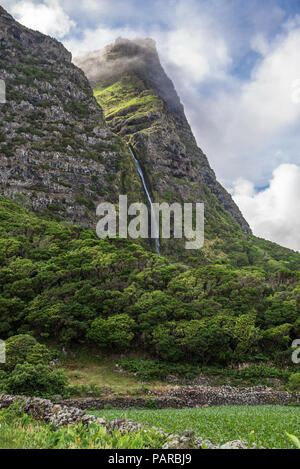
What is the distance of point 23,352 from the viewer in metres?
26.2

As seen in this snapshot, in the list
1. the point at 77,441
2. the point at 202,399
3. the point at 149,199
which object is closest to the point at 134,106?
the point at 149,199

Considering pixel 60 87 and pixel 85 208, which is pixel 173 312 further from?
pixel 60 87

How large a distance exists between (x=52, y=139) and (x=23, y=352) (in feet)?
323

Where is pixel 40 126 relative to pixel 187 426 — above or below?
above

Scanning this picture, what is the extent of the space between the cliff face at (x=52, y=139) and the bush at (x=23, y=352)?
67031mm

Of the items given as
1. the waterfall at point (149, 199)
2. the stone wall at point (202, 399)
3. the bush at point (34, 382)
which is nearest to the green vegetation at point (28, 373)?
the bush at point (34, 382)

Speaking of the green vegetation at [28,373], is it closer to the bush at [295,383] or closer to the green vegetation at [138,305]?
the green vegetation at [138,305]

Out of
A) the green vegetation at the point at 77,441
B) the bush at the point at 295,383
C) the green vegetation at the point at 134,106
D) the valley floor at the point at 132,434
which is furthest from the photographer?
the green vegetation at the point at 134,106

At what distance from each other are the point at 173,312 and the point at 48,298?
1713 cm

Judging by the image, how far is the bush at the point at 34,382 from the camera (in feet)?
69.2

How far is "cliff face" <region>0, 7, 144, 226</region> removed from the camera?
314 feet

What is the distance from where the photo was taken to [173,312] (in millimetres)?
40938

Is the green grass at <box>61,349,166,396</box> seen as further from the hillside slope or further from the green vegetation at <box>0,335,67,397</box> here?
the hillside slope
